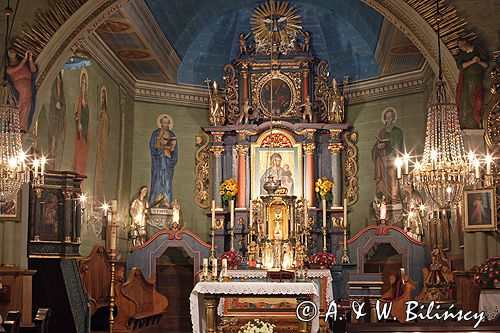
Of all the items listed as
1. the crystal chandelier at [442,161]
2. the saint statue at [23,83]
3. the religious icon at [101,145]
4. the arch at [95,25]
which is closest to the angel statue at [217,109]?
the religious icon at [101,145]

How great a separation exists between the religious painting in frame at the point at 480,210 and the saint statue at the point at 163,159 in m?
9.11

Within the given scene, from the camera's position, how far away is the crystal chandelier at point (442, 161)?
9.91 metres

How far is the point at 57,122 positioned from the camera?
14.7 metres

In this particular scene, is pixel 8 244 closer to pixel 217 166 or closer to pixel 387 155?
pixel 217 166

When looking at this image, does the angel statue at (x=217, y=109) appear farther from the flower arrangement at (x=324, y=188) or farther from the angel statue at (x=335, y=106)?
the flower arrangement at (x=324, y=188)

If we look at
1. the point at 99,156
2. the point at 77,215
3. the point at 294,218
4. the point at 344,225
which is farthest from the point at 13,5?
the point at 344,225

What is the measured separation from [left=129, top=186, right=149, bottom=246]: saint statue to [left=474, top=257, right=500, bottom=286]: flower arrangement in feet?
30.5

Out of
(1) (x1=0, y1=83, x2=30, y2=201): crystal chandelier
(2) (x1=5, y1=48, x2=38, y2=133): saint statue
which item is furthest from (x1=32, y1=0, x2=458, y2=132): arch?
(1) (x1=0, y1=83, x2=30, y2=201): crystal chandelier

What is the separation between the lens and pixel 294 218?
17234mm

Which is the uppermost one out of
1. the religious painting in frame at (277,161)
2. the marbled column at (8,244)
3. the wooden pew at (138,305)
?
the religious painting in frame at (277,161)

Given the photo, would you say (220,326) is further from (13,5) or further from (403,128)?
(403,128)

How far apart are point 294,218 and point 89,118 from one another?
15.4ft

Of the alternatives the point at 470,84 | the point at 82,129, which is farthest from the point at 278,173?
the point at 470,84

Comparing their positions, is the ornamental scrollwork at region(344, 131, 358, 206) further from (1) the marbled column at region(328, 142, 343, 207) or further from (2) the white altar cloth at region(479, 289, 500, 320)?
(2) the white altar cloth at region(479, 289, 500, 320)
